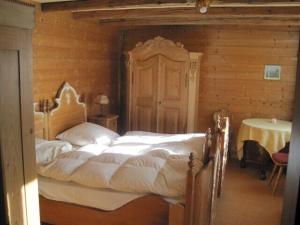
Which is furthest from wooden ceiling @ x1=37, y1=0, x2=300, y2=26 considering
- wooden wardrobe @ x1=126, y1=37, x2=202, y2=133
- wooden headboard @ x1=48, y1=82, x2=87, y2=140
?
wooden headboard @ x1=48, y1=82, x2=87, y2=140

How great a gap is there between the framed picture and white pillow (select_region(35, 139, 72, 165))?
320 cm

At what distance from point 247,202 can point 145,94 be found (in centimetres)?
223

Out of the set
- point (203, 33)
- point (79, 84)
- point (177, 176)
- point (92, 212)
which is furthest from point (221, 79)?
point (92, 212)

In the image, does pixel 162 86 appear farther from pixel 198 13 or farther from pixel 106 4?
pixel 106 4

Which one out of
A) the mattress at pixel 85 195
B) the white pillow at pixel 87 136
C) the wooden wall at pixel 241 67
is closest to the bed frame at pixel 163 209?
the mattress at pixel 85 195

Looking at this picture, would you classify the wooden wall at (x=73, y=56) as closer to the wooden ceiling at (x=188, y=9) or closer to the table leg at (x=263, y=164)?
the wooden ceiling at (x=188, y=9)

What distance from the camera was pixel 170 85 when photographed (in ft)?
15.2

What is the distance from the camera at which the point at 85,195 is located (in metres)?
2.44

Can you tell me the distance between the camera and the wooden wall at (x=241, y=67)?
4527 millimetres

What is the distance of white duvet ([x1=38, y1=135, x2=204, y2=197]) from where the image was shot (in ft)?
7.63

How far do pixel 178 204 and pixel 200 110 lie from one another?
3.00 meters

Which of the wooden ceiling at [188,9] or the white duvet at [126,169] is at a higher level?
the wooden ceiling at [188,9]

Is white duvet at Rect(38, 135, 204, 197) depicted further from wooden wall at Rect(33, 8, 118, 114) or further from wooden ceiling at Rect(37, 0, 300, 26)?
wooden ceiling at Rect(37, 0, 300, 26)

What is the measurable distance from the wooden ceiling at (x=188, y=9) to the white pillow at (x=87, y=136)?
4.66 feet
